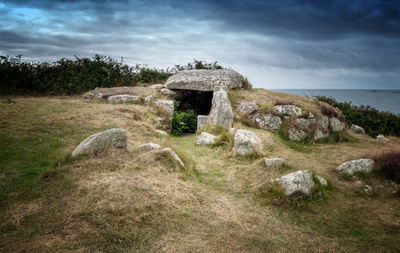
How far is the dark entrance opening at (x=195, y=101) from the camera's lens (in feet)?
52.4

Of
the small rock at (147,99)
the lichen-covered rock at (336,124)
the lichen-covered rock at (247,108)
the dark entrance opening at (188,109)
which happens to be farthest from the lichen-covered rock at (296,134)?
the small rock at (147,99)

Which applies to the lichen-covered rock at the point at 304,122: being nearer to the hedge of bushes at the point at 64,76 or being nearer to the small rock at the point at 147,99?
the small rock at the point at 147,99

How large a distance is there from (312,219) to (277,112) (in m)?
8.41

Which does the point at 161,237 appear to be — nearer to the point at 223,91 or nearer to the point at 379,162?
the point at 379,162

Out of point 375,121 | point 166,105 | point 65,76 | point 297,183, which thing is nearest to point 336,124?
point 375,121

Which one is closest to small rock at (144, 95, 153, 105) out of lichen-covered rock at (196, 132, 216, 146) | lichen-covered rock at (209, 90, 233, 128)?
lichen-covered rock at (209, 90, 233, 128)

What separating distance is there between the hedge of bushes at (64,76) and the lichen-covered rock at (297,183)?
1585 centimetres

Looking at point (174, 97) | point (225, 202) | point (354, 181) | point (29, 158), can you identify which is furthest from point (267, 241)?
point (174, 97)

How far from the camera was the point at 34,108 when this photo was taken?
10.2m

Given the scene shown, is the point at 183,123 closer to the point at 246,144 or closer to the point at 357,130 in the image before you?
the point at 246,144

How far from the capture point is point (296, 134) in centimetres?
1238

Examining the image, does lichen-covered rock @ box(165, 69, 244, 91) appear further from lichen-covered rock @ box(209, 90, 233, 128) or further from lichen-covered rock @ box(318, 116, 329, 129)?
lichen-covered rock @ box(318, 116, 329, 129)

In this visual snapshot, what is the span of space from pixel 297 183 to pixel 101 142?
523cm

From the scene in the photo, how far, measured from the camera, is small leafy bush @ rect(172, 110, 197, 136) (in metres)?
12.9
